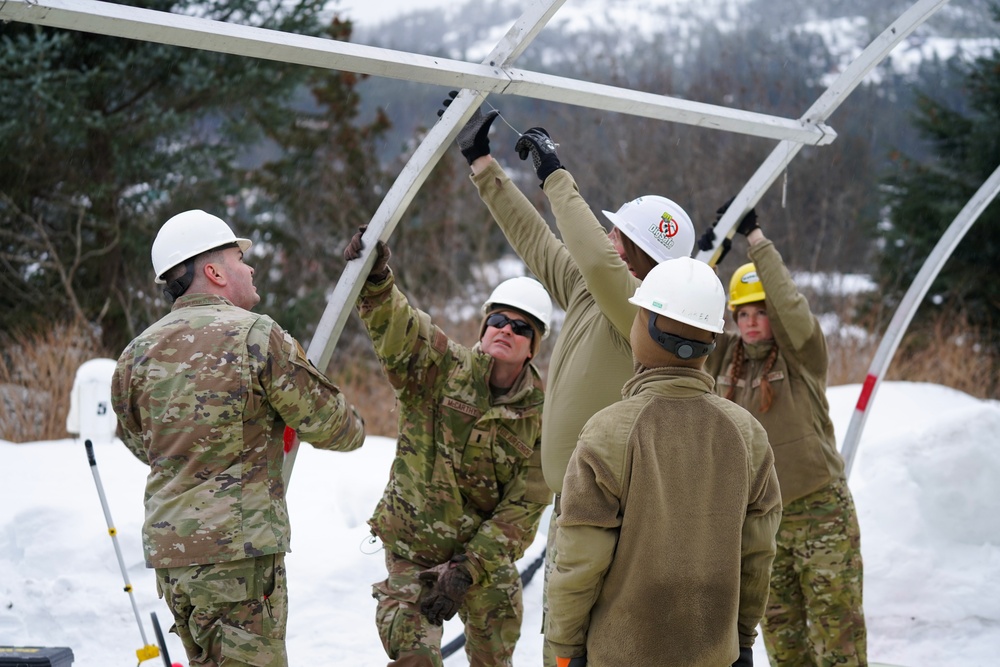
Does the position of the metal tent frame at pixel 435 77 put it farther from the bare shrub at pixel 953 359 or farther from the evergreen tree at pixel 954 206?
the evergreen tree at pixel 954 206

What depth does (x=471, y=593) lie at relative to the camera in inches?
171

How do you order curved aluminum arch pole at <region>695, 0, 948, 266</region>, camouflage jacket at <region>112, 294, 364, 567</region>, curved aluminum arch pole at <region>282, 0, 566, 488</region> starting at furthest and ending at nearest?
curved aluminum arch pole at <region>695, 0, 948, 266</region> < curved aluminum arch pole at <region>282, 0, 566, 488</region> < camouflage jacket at <region>112, 294, 364, 567</region>

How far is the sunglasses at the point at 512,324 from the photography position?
171 inches

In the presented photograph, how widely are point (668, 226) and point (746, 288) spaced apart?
1.05 metres

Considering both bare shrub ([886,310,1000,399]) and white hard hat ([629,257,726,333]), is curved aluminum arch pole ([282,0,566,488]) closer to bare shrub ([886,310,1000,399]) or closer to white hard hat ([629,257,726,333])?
white hard hat ([629,257,726,333])

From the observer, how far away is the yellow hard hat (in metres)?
4.65

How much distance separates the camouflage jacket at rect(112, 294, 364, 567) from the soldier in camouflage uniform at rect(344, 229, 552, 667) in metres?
0.90

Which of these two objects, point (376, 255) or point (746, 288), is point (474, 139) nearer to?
point (376, 255)

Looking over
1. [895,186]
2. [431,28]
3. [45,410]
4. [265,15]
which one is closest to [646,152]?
[895,186]

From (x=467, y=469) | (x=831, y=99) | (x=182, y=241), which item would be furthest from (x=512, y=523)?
(x=831, y=99)

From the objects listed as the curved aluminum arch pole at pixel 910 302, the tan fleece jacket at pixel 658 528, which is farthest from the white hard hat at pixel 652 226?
the curved aluminum arch pole at pixel 910 302

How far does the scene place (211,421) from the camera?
3.24 meters

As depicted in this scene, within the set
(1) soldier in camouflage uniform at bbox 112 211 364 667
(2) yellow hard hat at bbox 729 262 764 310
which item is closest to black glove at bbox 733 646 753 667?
(1) soldier in camouflage uniform at bbox 112 211 364 667

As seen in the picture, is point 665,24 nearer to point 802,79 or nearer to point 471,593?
point 802,79
